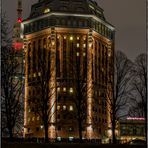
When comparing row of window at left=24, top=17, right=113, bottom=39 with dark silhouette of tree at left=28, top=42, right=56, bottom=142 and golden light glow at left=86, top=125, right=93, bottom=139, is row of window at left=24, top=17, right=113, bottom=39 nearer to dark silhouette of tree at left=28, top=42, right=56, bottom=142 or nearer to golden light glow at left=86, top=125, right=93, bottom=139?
golden light glow at left=86, top=125, right=93, bottom=139

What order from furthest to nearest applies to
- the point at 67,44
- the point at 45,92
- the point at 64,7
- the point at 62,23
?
1. the point at 64,7
2. the point at 62,23
3. the point at 67,44
4. the point at 45,92

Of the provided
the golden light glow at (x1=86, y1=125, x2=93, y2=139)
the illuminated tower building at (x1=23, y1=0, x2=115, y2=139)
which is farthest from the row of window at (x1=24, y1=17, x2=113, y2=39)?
the golden light glow at (x1=86, y1=125, x2=93, y2=139)

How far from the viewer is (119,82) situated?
54.1 m

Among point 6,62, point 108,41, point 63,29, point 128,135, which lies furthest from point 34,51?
point 6,62

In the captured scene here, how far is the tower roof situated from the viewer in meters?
163

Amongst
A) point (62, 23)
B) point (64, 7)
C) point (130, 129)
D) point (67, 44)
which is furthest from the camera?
point (64, 7)

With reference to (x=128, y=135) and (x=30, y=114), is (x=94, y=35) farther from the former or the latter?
(x=128, y=135)

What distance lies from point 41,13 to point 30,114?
113 ft

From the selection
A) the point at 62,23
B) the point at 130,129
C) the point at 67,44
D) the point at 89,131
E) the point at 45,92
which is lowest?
the point at 89,131

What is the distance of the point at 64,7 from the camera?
164250 millimetres

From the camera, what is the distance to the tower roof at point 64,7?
16275 centimetres

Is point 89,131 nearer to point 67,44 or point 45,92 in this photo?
point 67,44

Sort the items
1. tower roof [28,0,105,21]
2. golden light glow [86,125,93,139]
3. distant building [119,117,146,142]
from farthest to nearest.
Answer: tower roof [28,0,105,21] → golden light glow [86,125,93,139] → distant building [119,117,146,142]

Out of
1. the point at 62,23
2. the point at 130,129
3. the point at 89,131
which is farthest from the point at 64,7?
the point at 130,129
